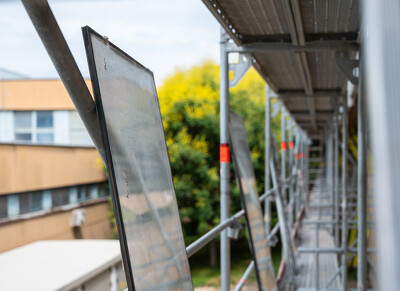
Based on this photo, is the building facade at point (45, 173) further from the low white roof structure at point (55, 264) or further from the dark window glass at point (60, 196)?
the low white roof structure at point (55, 264)

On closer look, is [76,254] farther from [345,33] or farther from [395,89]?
[395,89]

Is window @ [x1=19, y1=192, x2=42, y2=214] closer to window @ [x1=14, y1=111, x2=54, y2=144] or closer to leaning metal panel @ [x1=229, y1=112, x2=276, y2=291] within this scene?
window @ [x1=14, y1=111, x2=54, y2=144]

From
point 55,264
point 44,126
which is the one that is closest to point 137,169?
point 55,264

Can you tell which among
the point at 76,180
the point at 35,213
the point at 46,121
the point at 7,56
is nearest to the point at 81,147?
the point at 76,180

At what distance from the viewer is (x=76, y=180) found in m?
16.3

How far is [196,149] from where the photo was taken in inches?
521

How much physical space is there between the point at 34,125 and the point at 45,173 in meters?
8.23

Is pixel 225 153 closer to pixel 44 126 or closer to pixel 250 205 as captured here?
pixel 250 205

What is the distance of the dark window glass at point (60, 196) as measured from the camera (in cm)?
1526

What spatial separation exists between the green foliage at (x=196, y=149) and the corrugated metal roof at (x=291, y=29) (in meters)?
9.02

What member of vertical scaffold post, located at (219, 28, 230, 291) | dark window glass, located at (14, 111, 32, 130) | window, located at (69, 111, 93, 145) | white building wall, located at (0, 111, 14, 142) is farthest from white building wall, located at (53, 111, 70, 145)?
vertical scaffold post, located at (219, 28, 230, 291)

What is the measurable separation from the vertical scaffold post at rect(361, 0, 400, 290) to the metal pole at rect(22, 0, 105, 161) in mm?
721

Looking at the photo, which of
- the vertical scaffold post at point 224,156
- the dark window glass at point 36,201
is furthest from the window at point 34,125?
the vertical scaffold post at point 224,156

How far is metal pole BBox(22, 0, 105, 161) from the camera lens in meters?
1.00
